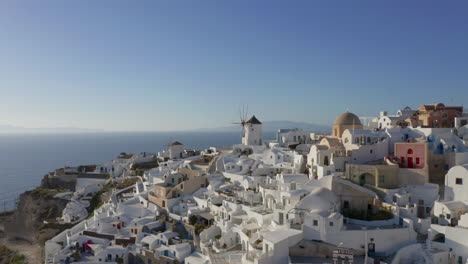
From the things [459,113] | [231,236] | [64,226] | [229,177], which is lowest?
[64,226]

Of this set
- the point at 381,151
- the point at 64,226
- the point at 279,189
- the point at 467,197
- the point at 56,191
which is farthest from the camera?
the point at 56,191

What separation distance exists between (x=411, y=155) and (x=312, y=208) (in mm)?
11183

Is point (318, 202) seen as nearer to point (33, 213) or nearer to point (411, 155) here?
point (411, 155)

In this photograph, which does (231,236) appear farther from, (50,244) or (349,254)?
(50,244)

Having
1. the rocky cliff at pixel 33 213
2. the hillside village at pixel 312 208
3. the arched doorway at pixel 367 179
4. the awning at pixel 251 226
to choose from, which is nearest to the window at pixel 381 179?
the hillside village at pixel 312 208

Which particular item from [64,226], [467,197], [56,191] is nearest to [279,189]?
[467,197]

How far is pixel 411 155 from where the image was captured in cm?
2923

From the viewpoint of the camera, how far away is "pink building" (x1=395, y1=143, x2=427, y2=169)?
93.6 feet

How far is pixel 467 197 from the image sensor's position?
24203 mm

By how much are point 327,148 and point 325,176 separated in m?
5.85

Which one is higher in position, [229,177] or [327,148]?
[327,148]

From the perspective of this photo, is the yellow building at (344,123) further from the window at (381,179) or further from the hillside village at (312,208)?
the window at (381,179)

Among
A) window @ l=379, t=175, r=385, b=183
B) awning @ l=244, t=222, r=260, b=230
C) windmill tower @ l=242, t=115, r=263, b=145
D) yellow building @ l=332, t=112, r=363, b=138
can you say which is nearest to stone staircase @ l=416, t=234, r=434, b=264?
window @ l=379, t=175, r=385, b=183

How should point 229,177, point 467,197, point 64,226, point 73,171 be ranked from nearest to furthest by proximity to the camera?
point 467,197
point 229,177
point 64,226
point 73,171
